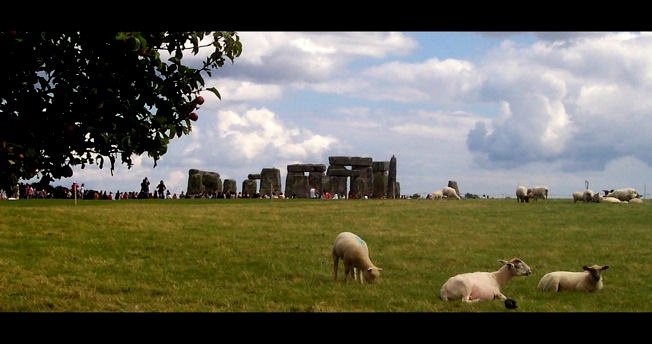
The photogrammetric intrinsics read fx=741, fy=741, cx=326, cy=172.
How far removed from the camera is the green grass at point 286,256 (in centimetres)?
1261

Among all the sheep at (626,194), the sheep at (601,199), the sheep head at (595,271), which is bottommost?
the sheep head at (595,271)

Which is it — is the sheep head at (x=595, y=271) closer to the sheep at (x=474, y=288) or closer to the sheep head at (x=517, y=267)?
the sheep head at (x=517, y=267)

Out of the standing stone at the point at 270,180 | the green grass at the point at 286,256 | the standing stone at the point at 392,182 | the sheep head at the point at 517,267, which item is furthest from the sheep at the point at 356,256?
the standing stone at the point at 392,182

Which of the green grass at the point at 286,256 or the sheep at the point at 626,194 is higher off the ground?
the sheep at the point at 626,194

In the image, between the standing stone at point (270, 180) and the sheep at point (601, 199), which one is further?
the standing stone at point (270, 180)

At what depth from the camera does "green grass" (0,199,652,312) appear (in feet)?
41.4

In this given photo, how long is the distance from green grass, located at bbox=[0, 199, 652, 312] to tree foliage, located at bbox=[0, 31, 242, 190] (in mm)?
3984

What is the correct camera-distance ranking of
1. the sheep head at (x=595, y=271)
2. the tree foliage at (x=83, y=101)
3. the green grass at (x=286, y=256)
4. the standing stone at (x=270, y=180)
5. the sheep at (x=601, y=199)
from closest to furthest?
the tree foliage at (x=83, y=101) → the sheep head at (x=595, y=271) → the green grass at (x=286, y=256) → the sheep at (x=601, y=199) → the standing stone at (x=270, y=180)

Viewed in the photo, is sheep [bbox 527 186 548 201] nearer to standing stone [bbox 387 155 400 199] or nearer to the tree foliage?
standing stone [bbox 387 155 400 199]

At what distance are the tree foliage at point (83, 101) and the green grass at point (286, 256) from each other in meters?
3.98
